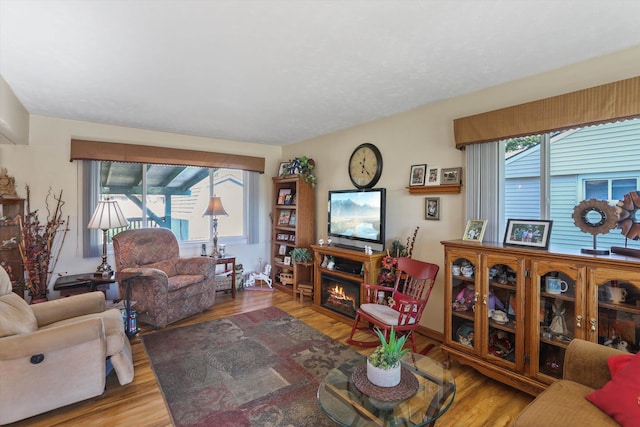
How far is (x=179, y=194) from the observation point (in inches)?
188

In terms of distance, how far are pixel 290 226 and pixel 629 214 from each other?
3817mm

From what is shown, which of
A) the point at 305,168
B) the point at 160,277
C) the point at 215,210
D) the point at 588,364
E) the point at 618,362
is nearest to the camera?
the point at 618,362

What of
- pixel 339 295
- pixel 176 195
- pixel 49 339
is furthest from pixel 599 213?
pixel 176 195

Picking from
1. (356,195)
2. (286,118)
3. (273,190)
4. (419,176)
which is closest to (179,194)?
(273,190)

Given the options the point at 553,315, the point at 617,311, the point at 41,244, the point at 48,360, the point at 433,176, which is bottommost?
the point at 48,360

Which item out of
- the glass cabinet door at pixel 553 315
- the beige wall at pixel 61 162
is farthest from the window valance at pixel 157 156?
the glass cabinet door at pixel 553 315

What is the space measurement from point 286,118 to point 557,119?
2691 millimetres

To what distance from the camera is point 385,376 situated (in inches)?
63.9

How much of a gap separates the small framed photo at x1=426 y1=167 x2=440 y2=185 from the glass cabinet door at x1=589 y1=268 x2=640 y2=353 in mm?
1512

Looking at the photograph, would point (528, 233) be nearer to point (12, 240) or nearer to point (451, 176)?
point (451, 176)

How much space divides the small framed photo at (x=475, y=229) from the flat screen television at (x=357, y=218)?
97 centimetres

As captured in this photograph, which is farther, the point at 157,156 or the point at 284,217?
the point at 284,217

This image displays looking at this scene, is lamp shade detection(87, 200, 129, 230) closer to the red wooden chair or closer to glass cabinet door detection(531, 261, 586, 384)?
the red wooden chair

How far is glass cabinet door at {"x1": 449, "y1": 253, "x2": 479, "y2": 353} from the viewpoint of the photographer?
2.46 metres
